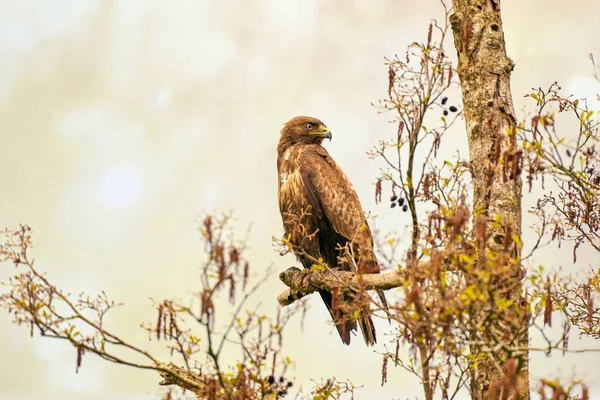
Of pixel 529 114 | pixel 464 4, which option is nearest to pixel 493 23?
pixel 464 4

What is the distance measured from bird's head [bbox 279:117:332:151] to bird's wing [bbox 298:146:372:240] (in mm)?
937

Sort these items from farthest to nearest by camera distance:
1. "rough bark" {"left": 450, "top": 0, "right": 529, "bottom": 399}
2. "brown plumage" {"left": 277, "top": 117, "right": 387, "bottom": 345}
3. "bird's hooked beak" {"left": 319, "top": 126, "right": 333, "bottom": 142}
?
"bird's hooked beak" {"left": 319, "top": 126, "right": 333, "bottom": 142} → "brown plumage" {"left": 277, "top": 117, "right": 387, "bottom": 345} → "rough bark" {"left": 450, "top": 0, "right": 529, "bottom": 399}

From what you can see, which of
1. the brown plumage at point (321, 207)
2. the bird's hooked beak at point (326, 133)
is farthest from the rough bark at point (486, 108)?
the bird's hooked beak at point (326, 133)

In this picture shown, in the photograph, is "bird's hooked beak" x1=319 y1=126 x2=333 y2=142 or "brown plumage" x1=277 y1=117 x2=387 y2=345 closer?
"brown plumage" x1=277 y1=117 x2=387 y2=345

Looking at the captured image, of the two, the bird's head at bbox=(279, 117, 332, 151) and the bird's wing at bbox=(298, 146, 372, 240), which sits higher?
the bird's head at bbox=(279, 117, 332, 151)

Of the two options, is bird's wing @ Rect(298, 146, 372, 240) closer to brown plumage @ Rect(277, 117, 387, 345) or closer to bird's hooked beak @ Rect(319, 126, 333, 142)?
brown plumage @ Rect(277, 117, 387, 345)

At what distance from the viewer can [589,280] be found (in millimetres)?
9562

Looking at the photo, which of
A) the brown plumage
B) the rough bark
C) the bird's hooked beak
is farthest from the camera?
the bird's hooked beak

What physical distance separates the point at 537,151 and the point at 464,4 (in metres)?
3.44

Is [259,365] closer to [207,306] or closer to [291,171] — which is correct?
[207,306]

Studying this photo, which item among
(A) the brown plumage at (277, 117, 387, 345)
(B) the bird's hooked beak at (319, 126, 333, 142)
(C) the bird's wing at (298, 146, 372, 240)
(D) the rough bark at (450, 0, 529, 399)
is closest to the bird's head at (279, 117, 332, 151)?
(B) the bird's hooked beak at (319, 126, 333, 142)

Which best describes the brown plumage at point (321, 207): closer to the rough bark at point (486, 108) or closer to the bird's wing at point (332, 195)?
the bird's wing at point (332, 195)

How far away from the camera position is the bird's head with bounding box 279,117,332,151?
520 inches

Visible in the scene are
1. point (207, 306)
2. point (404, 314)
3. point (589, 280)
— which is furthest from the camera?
point (589, 280)
